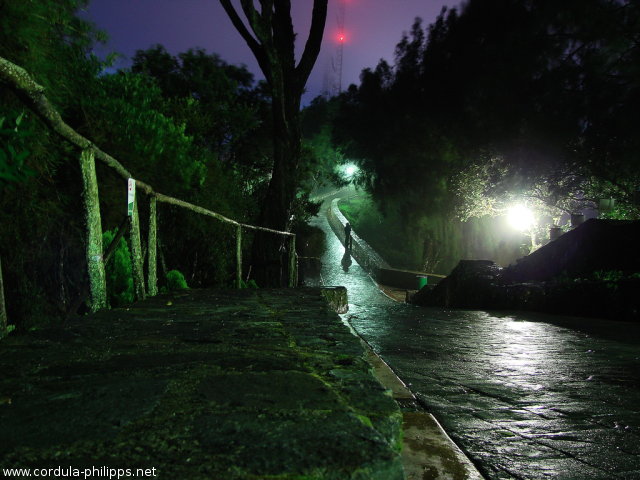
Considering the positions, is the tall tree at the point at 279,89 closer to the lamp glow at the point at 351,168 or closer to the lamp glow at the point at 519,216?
the lamp glow at the point at 351,168

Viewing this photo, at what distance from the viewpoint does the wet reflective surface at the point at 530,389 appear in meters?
1.92

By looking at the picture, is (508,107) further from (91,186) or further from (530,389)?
(91,186)

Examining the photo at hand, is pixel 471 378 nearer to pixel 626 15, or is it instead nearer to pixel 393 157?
pixel 626 15

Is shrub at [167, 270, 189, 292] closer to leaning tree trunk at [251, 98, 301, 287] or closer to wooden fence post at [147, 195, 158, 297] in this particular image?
wooden fence post at [147, 195, 158, 297]

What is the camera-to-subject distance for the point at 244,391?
1.54 meters

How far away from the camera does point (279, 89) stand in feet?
34.5

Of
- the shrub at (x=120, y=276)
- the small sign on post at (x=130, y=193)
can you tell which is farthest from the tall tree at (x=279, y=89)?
the small sign on post at (x=130, y=193)

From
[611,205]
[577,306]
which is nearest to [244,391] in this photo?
[577,306]

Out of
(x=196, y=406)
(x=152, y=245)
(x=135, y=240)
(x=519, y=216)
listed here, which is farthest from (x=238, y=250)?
(x=519, y=216)

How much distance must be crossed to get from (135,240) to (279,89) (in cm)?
762

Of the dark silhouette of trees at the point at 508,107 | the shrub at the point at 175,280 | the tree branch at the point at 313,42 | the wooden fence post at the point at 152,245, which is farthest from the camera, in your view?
the dark silhouette of trees at the point at 508,107

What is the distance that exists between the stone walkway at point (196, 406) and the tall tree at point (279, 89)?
7.68 m

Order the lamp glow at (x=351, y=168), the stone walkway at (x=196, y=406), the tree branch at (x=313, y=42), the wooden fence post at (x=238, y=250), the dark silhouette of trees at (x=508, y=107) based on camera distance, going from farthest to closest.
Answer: the lamp glow at (x=351, y=168), the dark silhouette of trees at (x=508, y=107), the tree branch at (x=313, y=42), the wooden fence post at (x=238, y=250), the stone walkway at (x=196, y=406)

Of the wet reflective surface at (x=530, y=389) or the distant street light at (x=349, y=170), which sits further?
the distant street light at (x=349, y=170)
